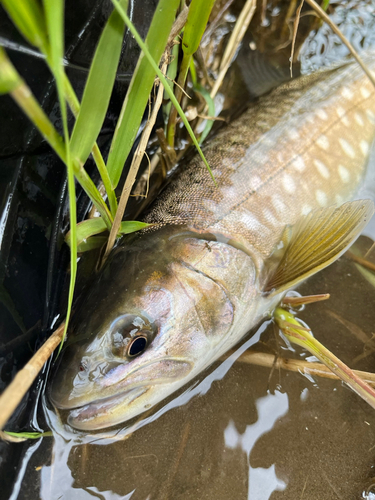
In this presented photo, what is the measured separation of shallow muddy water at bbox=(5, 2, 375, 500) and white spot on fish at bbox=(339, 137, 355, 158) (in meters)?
1.19

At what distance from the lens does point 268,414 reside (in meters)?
2.05

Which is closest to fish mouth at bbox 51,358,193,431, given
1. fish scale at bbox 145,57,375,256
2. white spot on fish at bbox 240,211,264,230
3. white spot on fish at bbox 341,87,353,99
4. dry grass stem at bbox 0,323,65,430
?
dry grass stem at bbox 0,323,65,430

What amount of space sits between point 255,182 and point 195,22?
87 cm

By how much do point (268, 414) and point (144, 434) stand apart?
69 centimetres

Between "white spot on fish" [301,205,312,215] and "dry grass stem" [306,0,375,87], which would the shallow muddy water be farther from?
"dry grass stem" [306,0,375,87]

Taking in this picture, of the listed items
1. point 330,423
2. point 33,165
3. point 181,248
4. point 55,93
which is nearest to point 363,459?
point 330,423

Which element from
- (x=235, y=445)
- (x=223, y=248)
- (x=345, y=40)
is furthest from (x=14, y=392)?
(x=345, y=40)

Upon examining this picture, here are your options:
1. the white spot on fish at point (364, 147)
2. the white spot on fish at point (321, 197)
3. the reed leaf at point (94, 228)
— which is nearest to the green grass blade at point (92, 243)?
the reed leaf at point (94, 228)

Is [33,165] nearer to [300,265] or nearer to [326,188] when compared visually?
[300,265]

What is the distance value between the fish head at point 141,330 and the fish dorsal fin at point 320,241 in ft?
1.28

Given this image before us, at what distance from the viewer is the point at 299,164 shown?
224cm

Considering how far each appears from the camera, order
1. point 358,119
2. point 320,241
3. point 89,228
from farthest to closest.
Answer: point 358,119
point 320,241
point 89,228

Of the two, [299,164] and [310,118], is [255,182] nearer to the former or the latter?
[299,164]

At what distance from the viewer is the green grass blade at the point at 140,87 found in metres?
1.32
